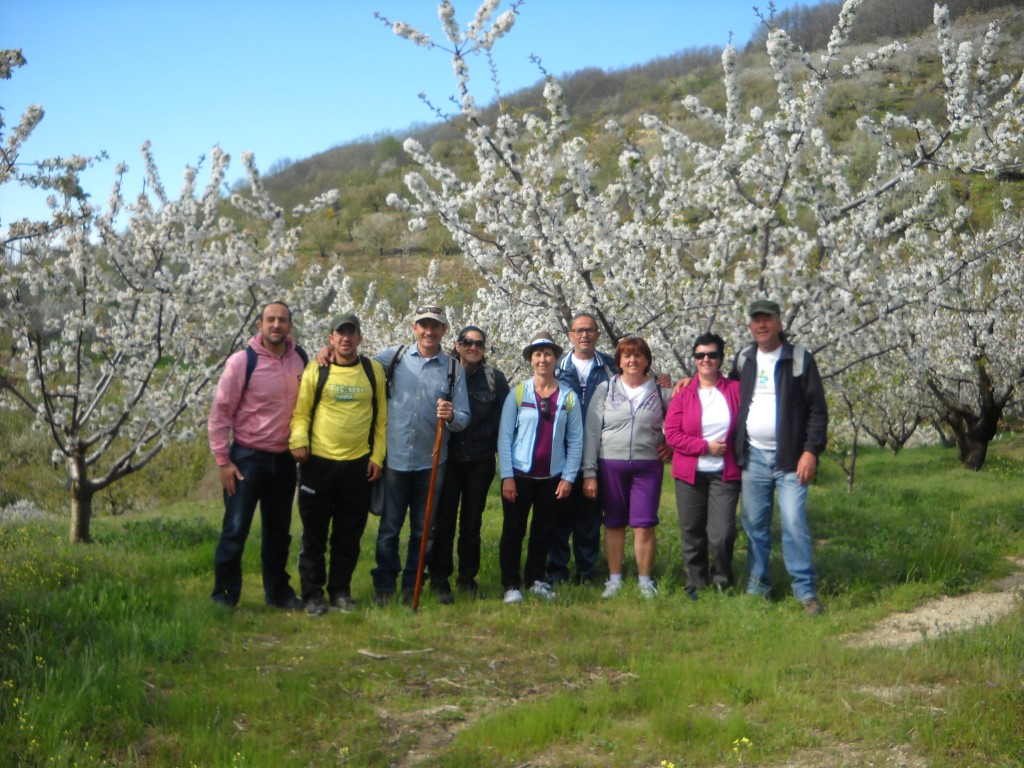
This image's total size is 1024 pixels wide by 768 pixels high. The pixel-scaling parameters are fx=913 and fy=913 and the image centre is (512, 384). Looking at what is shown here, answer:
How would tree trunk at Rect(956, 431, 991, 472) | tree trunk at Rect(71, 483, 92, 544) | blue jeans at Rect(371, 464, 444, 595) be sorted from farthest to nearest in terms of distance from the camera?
tree trunk at Rect(956, 431, 991, 472) < tree trunk at Rect(71, 483, 92, 544) < blue jeans at Rect(371, 464, 444, 595)

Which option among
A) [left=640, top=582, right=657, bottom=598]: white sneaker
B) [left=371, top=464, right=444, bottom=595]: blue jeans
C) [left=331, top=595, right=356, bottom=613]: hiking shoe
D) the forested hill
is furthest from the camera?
the forested hill

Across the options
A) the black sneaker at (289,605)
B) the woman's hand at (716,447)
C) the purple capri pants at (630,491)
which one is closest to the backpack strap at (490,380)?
the purple capri pants at (630,491)

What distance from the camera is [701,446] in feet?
22.0

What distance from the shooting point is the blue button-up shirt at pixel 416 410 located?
6.56 metres

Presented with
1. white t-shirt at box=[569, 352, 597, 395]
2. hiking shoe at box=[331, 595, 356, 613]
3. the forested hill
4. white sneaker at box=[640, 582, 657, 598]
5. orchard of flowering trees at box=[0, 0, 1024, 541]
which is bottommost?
white sneaker at box=[640, 582, 657, 598]

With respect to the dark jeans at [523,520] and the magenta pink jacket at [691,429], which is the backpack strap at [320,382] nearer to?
the dark jeans at [523,520]

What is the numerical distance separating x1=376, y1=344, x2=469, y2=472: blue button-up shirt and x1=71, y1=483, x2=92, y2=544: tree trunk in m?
4.39

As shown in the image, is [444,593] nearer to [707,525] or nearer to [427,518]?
[427,518]

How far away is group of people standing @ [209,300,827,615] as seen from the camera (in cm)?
629

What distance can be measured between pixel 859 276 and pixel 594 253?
7.03 feet

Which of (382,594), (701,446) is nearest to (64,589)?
(382,594)

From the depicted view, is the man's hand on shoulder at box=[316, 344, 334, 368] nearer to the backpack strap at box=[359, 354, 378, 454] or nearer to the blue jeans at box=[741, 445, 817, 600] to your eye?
the backpack strap at box=[359, 354, 378, 454]

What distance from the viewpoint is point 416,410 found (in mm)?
6555

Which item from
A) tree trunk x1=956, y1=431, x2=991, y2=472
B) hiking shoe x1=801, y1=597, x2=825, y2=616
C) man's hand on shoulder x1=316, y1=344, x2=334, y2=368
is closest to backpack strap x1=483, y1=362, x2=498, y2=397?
man's hand on shoulder x1=316, y1=344, x2=334, y2=368
